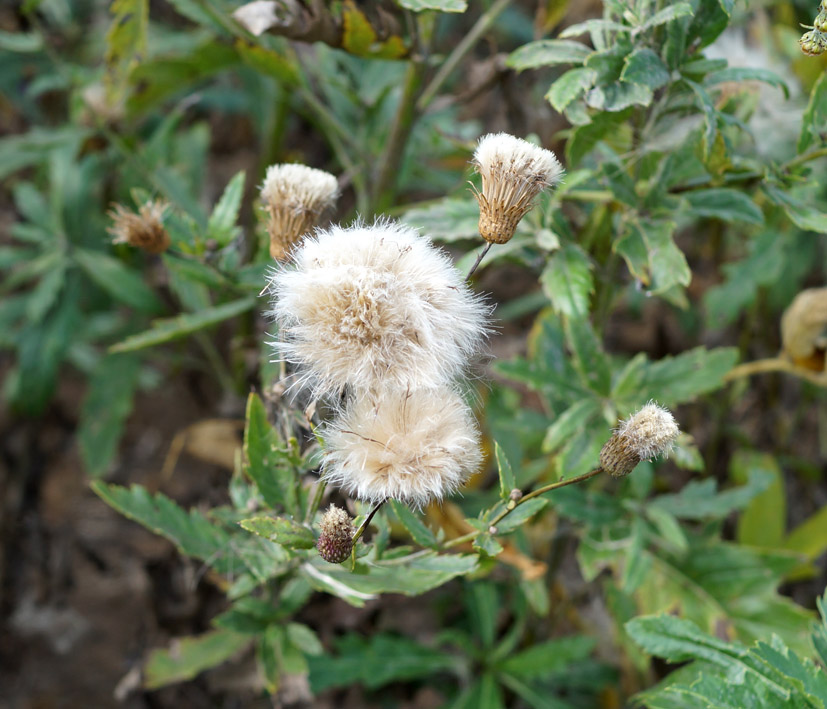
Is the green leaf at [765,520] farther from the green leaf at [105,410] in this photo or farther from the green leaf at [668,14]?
the green leaf at [105,410]

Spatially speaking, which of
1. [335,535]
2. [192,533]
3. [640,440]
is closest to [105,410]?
[192,533]

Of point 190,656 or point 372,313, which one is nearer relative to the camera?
point 372,313

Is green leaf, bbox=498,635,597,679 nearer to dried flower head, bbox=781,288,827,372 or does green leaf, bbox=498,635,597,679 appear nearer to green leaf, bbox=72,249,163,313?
dried flower head, bbox=781,288,827,372

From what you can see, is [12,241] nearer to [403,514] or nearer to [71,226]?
[71,226]

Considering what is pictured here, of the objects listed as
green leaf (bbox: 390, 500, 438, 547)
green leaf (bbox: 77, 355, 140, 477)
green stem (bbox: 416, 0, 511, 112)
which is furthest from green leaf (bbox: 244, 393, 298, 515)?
green leaf (bbox: 77, 355, 140, 477)

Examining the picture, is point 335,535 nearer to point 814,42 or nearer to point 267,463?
point 267,463

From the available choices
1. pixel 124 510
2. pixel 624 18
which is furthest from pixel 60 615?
pixel 624 18

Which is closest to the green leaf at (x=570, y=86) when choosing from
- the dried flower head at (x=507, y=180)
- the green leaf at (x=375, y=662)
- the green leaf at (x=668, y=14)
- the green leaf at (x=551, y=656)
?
the green leaf at (x=668, y=14)
